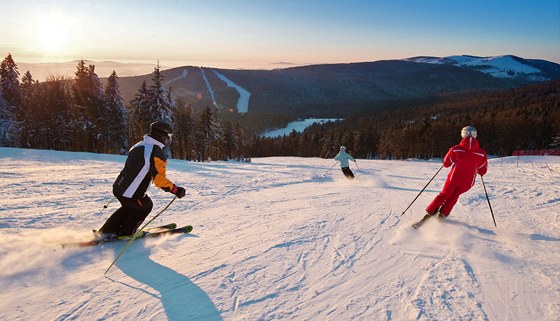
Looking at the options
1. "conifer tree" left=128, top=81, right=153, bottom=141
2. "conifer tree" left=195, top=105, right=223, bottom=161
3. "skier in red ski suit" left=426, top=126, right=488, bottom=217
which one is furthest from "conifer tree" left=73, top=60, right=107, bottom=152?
"skier in red ski suit" left=426, top=126, right=488, bottom=217

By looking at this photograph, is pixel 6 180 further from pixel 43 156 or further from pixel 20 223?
pixel 43 156

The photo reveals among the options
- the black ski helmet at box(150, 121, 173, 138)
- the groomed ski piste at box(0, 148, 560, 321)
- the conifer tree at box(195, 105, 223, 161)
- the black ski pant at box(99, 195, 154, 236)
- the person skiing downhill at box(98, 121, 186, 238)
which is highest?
the conifer tree at box(195, 105, 223, 161)

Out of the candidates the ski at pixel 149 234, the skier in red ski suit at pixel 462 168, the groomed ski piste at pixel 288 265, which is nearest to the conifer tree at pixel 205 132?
the groomed ski piste at pixel 288 265

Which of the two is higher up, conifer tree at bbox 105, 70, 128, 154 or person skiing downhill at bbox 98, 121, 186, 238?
conifer tree at bbox 105, 70, 128, 154

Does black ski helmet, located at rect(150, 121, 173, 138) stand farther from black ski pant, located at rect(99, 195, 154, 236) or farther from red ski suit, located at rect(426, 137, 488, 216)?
red ski suit, located at rect(426, 137, 488, 216)

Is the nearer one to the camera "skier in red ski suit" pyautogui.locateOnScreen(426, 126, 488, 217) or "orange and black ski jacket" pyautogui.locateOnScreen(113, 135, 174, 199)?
"orange and black ski jacket" pyautogui.locateOnScreen(113, 135, 174, 199)

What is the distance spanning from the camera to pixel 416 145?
6431 cm

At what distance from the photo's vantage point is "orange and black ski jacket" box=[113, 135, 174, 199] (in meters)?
4.51

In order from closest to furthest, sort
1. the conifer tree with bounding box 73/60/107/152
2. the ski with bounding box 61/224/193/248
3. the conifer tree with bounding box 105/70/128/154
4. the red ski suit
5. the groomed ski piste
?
the groomed ski piste < the ski with bounding box 61/224/193/248 < the red ski suit < the conifer tree with bounding box 73/60/107/152 < the conifer tree with bounding box 105/70/128/154

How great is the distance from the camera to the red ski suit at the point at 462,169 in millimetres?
5809

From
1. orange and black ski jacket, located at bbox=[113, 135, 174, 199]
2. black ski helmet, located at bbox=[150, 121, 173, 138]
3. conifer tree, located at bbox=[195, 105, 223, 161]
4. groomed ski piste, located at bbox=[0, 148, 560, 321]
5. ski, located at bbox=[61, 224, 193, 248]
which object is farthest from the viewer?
conifer tree, located at bbox=[195, 105, 223, 161]

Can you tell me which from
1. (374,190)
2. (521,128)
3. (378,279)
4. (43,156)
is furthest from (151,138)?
(521,128)

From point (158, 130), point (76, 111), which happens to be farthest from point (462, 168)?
point (76, 111)

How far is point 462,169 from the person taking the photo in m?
5.83
